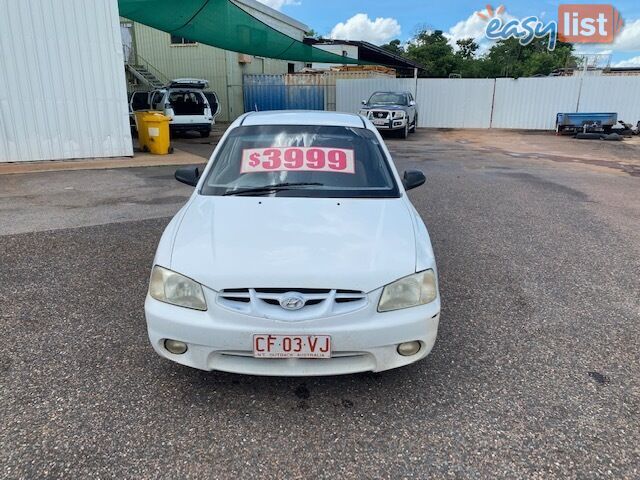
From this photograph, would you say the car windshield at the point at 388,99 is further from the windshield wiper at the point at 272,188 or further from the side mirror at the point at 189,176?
the windshield wiper at the point at 272,188

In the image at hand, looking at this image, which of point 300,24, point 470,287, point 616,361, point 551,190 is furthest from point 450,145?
point 300,24

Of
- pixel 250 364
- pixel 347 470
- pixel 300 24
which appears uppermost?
pixel 300 24

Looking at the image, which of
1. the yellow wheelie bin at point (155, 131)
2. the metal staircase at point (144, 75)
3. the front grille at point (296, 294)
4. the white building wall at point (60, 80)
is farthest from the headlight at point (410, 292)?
the metal staircase at point (144, 75)

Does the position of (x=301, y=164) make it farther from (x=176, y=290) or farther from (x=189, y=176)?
(x=176, y=290)

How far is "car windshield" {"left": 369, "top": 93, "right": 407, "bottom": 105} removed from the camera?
19.1m

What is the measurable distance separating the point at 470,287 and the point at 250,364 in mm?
2520

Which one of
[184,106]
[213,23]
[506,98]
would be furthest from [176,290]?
[506,98]

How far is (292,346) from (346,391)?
1.93ft

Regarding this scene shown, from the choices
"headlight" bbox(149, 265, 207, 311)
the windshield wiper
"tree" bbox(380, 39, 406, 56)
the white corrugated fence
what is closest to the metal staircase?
the white corrugated fence

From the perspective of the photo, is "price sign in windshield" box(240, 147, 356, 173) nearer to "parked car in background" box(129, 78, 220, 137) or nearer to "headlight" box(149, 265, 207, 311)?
"headlight" box(149, 265, 207, 311)

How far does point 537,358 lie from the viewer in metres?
3.20

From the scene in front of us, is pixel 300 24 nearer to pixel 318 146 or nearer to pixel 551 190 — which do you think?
pixel 551 190

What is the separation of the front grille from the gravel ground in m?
0.60

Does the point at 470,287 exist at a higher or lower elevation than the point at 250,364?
lower
